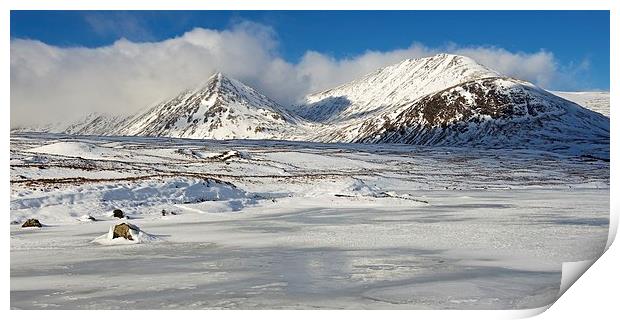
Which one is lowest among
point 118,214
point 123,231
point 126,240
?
point 126,240

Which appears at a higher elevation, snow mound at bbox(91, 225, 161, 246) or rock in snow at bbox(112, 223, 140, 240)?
rock in snow at bbox(112, 223, 140, 240)

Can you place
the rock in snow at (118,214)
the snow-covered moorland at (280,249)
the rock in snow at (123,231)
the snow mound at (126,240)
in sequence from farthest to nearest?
the rock in snow at (118,214) → the rock in snow at (123,231) → the snow mound at (126,240) → the snow-covered moorland at (280,249)

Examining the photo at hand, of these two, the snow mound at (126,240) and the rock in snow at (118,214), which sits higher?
the rock in snow at (118,214)

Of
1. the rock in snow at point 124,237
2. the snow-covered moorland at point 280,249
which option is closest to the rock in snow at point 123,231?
the rock in snow at point 124,237

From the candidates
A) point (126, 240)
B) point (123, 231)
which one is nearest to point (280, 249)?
point (126, 240)

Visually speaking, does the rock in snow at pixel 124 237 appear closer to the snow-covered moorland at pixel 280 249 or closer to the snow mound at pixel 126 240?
the snow mound at pixel 126 240

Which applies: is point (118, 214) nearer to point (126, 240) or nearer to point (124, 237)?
point (124, 237)

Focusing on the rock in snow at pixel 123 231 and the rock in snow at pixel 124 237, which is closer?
the rock in snow at pixel 124 237

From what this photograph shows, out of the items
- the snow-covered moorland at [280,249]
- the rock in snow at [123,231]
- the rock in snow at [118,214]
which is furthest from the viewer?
the rock in snow at [118,214]

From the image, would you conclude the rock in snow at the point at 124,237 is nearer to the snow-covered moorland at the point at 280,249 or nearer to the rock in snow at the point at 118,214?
the snow-covered moorland at the point at 280,249

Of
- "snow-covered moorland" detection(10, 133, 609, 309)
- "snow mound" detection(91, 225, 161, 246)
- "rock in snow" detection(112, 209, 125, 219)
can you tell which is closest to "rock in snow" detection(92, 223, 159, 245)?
"snow mound" detection(91, 225, 161, 246)

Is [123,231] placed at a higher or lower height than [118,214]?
lower

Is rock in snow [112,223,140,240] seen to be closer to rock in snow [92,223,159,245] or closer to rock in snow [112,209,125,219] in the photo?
rock in snow [92,223,159,245]
